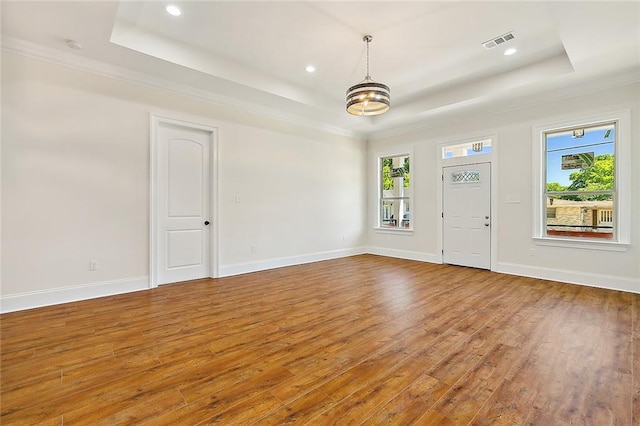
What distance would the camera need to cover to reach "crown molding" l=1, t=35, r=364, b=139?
3393mm

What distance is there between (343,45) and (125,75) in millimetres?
3018

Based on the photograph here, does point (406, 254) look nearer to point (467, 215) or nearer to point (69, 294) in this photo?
point (467, 215)

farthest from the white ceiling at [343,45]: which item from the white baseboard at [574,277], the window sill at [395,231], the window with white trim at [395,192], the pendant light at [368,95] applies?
the white baseboard at [574,277]

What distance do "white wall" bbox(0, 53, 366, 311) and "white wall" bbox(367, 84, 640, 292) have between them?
3.25m

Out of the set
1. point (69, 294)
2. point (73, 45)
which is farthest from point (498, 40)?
point (69, 294)

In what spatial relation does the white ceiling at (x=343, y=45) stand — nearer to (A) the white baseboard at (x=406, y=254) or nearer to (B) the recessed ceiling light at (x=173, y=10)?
(B) the recessed ceiling light at (x=173, y=10)

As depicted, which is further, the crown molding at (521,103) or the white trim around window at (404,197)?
the white trim around window at (404,197)

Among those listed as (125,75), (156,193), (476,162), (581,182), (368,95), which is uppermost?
(125,75)

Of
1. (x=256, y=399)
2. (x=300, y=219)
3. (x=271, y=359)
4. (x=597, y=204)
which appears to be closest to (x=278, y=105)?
(x=300, y=219)

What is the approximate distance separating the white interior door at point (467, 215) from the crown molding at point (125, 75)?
140 inches

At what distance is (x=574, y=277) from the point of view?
15.1 ft

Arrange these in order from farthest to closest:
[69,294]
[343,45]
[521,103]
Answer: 1. [521,103]
2. [343,45]
3. [69,294]

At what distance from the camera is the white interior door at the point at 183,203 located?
178 inches

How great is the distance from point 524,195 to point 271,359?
5.09 meters
